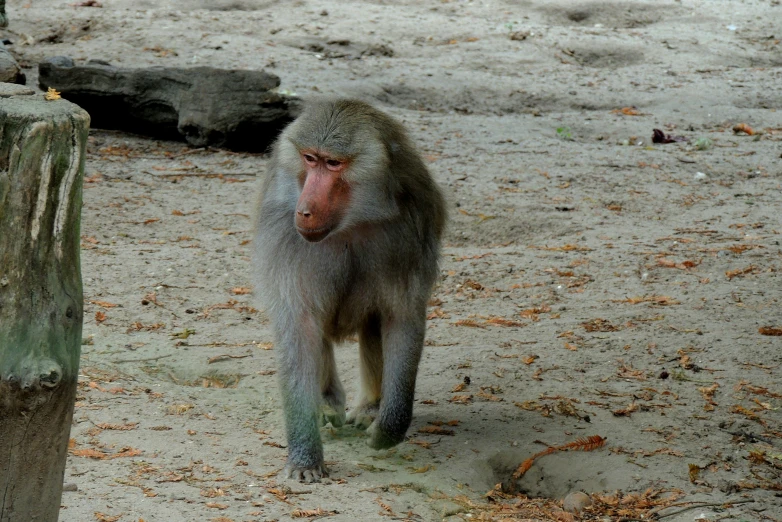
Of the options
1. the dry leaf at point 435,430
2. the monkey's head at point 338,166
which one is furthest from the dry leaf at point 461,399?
the monkey's head at point 338,166

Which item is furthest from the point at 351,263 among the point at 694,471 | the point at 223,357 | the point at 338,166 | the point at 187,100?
the point at 187,100

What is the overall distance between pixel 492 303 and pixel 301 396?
248 centimetres

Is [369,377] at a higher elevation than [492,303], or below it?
higher

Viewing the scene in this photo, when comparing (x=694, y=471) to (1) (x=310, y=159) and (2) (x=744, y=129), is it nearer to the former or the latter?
(1) (x=310, y=159)

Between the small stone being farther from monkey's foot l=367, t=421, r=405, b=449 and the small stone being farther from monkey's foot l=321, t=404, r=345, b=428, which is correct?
monkey's foot l=321, t=404, r=345, b=428

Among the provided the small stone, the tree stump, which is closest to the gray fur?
the small stone

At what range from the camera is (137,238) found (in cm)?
782

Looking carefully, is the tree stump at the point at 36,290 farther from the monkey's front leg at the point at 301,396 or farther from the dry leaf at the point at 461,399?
the dry leaf at the point at 461,399

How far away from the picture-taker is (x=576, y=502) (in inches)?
169

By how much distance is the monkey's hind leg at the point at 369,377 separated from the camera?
5.12 meters

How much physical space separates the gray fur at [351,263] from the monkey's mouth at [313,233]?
127 millimetres

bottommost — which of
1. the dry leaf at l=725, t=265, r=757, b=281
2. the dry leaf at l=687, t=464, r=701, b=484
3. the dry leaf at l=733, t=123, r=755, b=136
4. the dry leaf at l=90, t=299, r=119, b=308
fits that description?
the dry leaf at l=90, t=299, r=119, b=308

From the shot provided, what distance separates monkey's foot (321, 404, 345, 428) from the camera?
17.2ft

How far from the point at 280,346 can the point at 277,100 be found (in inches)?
211
